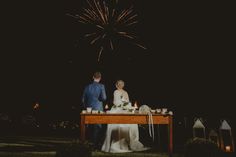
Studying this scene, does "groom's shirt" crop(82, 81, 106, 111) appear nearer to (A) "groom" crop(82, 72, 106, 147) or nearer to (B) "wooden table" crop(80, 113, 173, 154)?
(A) "groom" crop(82, 72, 106, 147)

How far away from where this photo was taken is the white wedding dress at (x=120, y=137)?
1024 centimetres

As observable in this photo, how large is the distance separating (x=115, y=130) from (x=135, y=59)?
7.98 m

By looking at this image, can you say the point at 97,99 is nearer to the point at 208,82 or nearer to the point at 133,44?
the point at 208,82

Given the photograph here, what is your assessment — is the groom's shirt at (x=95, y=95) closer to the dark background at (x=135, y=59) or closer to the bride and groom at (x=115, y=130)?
the bride and groom at (x=115, y=130)

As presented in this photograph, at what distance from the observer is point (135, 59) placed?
18109mm

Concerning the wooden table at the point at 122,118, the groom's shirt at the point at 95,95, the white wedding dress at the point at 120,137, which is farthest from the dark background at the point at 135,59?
the groom's shirt at the point at 95,95

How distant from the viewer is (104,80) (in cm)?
1888

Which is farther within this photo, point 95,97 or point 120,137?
point 95,97

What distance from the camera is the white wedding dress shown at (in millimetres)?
10242

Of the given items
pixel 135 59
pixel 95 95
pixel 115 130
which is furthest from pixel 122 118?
pixel 135 59

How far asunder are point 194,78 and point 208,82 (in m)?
0.68

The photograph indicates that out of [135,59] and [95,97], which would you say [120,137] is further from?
[135,59]

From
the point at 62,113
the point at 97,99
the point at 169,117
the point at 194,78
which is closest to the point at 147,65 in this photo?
the point at 194,78

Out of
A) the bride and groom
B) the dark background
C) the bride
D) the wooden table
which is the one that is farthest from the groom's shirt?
the dark background
